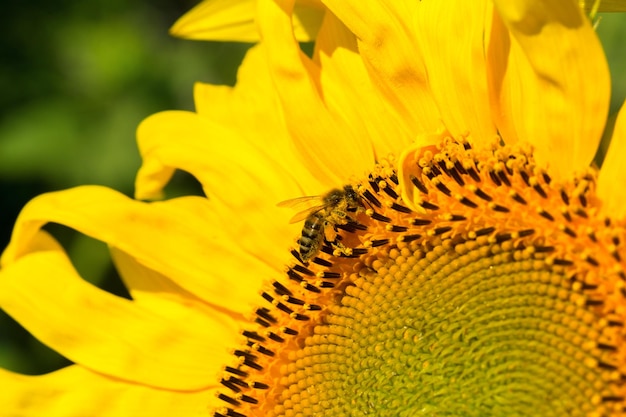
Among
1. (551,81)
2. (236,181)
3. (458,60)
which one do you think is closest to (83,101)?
(236,181)

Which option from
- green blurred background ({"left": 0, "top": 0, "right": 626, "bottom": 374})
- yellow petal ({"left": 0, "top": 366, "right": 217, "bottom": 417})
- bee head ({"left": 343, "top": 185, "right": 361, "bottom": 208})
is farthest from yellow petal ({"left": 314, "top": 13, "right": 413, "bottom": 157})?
green blurred background ({"left": 0, "top": 0, "right": 626, "bottom": 374})

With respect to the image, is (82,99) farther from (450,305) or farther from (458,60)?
(450,305)

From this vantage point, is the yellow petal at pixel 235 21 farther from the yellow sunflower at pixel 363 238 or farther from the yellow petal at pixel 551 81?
the yellow petal at pixel 551 81

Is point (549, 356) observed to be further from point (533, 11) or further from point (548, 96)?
point (533, 11)

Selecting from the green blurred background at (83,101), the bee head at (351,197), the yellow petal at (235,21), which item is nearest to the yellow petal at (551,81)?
the bee head at (351,197)

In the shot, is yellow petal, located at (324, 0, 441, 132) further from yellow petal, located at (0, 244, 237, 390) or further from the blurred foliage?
the blurred foliage

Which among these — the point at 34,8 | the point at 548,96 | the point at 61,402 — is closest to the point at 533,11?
the point at 548,96

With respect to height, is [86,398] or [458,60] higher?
[458,60]
